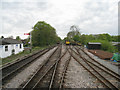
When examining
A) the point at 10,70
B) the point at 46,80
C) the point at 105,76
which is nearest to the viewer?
the point at 46,80

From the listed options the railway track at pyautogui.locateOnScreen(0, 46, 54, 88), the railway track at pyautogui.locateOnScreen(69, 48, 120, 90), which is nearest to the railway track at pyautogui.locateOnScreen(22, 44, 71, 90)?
the railway track at pyautogui.locateOnScreen(0, 46, 54, 88)

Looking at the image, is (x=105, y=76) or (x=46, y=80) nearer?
(x=46, y=80)

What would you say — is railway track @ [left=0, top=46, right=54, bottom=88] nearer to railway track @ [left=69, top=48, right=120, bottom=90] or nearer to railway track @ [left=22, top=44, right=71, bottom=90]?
railway track @ [left=22, top=44, right=71, bottom=90]

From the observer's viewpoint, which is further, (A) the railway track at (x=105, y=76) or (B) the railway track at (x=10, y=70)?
(B) the railway track at (x=10, y=70)

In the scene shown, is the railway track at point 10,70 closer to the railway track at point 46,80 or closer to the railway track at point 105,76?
the railway track at point 46,80

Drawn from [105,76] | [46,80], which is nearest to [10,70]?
[46,80]

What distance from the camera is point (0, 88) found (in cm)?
411

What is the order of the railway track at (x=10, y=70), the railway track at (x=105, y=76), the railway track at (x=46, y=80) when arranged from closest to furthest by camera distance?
the railway track at (x=46, y=80) → the railway track at (x=105, y=76) → the railway track at (x=10, y=70)

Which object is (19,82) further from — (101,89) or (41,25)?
(41,25)

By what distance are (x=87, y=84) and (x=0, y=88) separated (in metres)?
4.97

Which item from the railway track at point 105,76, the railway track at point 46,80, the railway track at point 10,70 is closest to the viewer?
the railway track at point 46,80

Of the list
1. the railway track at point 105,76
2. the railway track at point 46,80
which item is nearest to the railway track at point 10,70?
the railway track at point 46,80

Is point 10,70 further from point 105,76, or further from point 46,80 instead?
point 105,76

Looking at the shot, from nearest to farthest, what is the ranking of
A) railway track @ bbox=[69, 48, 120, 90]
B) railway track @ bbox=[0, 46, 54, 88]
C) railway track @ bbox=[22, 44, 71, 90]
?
railway track @ bbox=[22, 44, 71, 90]
railway track @ bbox=[69, 48, 120, 90]
railway track @ bbox=[0, 46, 54, 88]
